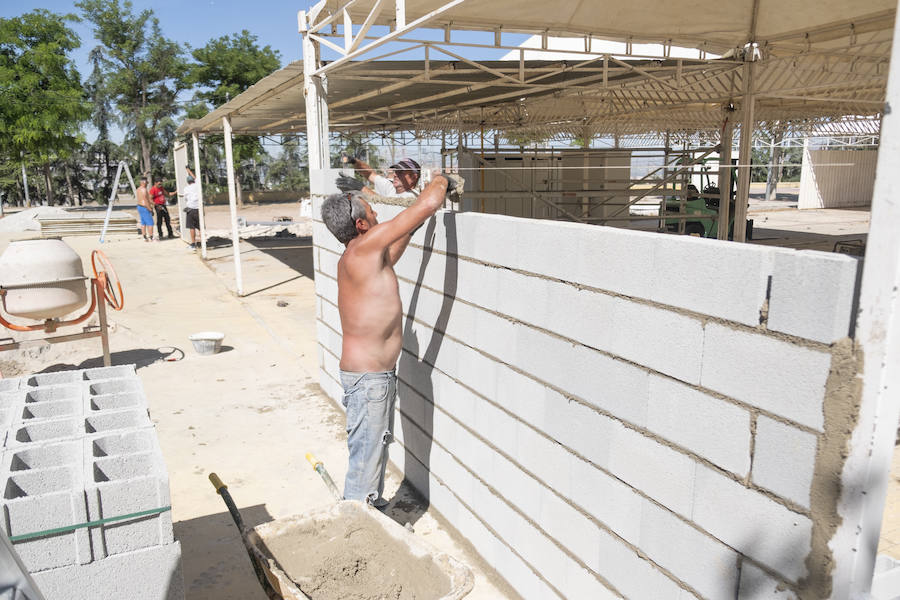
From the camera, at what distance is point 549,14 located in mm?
6594

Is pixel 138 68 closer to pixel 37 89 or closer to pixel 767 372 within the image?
pixel 37 89

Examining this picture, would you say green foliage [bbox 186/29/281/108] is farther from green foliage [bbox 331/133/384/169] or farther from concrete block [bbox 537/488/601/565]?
concrete block [bbox 537/488/601/565]

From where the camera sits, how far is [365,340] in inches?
141

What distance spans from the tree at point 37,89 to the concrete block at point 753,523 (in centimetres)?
2822

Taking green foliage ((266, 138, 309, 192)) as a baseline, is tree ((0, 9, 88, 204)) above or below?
above

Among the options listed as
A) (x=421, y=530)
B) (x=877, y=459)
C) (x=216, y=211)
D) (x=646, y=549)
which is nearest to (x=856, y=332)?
(x=877, y=459)

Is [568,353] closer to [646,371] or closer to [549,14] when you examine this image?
[646,371]

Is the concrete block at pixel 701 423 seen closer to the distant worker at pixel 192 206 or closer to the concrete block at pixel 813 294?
the concrete block at pixel 813 294

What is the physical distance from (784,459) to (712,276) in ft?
1.98

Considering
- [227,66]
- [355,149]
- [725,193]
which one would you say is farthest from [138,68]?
[725,193]

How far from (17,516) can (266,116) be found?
1066cm

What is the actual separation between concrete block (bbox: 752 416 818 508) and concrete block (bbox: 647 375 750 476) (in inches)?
1.8

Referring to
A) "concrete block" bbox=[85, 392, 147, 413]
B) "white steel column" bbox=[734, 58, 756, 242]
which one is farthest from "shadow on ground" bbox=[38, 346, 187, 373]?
"white steel column" bbox=[734, 58, 756, 242]

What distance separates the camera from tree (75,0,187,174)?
3806 cm
